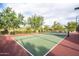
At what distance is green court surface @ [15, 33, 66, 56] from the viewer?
369 cm

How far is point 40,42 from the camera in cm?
372

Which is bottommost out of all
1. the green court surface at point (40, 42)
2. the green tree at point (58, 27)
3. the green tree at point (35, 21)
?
the green court surface at point (40, 42)

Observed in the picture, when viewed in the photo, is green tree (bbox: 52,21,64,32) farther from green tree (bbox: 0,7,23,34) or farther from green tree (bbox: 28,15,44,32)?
green tree (bbox: 0,7,23,34)

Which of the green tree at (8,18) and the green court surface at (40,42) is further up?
the green tree at (8,18)

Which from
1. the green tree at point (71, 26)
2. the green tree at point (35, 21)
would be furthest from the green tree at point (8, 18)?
the green tree at point (71, 26)

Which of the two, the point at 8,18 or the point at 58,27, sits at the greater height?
the point at 8,18

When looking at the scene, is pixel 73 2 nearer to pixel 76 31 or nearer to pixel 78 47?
pixel 76 31

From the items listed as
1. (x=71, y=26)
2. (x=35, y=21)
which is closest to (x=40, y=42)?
(x=35, y=21)

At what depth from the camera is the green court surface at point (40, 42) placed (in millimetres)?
3692

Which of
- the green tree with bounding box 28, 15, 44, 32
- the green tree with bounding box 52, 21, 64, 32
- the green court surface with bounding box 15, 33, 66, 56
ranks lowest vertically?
the green court surface with bounding box 15, 33, 66, 56

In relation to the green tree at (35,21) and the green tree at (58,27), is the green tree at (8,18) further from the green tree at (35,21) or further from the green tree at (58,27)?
the green tree at (58,27)

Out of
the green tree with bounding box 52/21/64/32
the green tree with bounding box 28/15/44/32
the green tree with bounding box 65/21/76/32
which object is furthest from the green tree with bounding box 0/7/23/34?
the green tree with bounding box 65/21/76/32

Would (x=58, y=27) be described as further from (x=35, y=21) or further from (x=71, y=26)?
(x=35, y=21)

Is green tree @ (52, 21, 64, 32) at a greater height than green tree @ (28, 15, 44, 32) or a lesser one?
lesser
